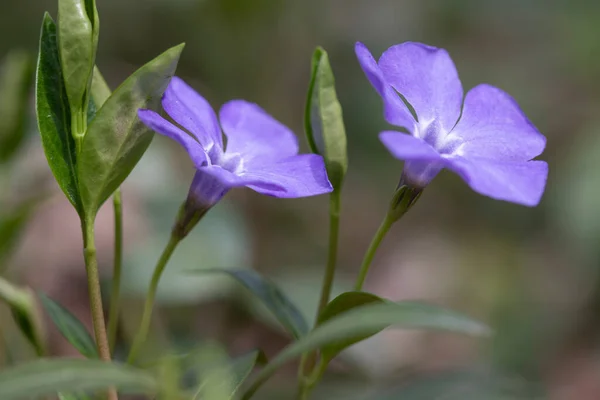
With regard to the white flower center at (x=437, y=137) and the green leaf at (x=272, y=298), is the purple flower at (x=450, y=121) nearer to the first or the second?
the white flower center at (x=437, y=137)

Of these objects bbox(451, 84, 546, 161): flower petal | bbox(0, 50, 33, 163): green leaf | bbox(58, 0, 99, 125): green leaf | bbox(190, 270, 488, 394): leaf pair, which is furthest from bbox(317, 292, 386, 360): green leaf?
bbox(0, 50, 33, 163): green leaf

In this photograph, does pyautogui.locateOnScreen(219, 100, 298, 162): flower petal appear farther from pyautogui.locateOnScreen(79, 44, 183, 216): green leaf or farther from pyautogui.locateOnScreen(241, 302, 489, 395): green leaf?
pyautogui.locateOnScreen(241, 302, 489, 395): green leaf

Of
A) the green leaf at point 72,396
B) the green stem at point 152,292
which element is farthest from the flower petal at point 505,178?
the green leaf at point 72,396

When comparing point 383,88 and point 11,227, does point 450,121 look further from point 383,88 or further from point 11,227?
point 11,227

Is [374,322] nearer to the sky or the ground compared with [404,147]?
nearer to the ground

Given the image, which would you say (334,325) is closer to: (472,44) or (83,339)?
(83,339)

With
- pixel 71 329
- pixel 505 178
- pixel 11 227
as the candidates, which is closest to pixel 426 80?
pixel 505 178
